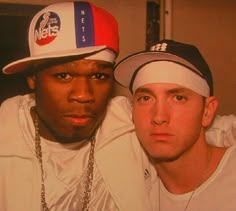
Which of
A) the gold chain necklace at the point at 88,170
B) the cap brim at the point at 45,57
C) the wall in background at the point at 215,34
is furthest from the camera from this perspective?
the wall in background at the point at 215,34

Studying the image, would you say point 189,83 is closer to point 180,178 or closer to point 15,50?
point 180,178

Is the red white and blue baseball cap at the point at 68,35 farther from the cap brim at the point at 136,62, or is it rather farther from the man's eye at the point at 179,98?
the man's eye at the point at 179,98

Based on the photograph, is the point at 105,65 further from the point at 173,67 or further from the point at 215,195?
the point at 215,195

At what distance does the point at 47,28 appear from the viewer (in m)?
0.99

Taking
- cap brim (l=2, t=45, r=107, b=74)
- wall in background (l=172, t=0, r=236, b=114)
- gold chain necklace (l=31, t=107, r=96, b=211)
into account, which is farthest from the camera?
wall in background (l=172, t=0, r=236, b=114)

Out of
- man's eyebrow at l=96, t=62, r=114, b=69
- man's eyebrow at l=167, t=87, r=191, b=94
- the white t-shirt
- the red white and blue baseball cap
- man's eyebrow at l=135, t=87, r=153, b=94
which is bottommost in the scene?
the white t-shirt

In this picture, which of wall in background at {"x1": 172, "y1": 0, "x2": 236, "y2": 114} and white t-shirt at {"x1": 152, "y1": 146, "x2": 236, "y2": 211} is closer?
white t-shirt at {"x1": 152, "y1": 146, "x2": 236, "y2": 211}

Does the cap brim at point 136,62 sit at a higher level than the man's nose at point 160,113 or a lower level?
higher

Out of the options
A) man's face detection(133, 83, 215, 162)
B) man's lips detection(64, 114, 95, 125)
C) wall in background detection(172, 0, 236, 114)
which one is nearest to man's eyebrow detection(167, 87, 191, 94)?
man's face detection(133, 83, 215, 162)

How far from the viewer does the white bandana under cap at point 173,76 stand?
1.04m

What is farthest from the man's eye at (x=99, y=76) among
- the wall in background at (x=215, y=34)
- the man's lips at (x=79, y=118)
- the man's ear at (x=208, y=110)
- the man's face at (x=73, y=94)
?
the wall in background at (x=215, y=34)

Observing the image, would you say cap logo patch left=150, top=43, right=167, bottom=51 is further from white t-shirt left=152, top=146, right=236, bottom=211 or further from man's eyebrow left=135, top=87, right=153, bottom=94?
white t-shirt left=152, top=146, right=236, bottom=211

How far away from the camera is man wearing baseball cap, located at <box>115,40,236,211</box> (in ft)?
3.41

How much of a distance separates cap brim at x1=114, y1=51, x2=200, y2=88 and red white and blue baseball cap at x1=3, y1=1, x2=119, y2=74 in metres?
0.08
